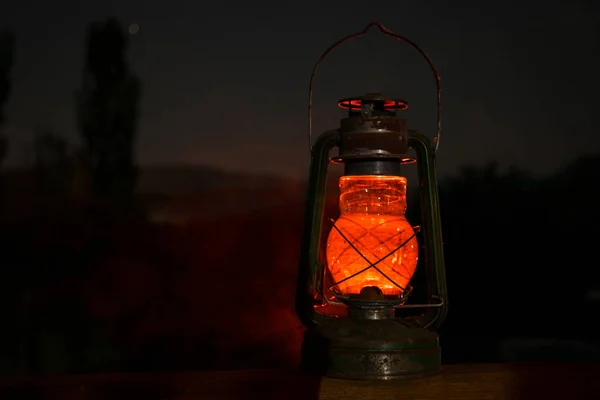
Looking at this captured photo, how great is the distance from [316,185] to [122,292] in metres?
0.52

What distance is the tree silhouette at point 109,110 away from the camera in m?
1.60

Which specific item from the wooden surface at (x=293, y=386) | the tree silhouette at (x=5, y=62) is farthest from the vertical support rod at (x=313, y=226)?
the tree silhouette at (x=5, y=62)

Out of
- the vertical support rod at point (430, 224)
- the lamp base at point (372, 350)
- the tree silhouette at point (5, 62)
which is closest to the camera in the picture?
the lamp base at point (372, 350)

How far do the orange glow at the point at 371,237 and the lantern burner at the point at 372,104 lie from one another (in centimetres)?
11

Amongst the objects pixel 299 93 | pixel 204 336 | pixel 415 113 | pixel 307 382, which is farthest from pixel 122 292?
pixel 415 113

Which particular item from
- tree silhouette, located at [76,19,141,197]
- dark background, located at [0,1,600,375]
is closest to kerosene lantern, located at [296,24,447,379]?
dark background, located at [0,1,600,375]

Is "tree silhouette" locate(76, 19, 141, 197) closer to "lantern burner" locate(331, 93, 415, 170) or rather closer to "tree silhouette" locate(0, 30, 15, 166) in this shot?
"tree silhouette" locate(0, 30, 15, 166)

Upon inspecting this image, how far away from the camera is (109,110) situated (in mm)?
1611

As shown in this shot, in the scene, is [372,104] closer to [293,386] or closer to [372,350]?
[372,350]

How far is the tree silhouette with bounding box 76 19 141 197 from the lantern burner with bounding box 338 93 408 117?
489mm

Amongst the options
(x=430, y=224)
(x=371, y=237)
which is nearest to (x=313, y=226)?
(x=371, y=237)

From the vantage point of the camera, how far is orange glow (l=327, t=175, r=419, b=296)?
134 cm

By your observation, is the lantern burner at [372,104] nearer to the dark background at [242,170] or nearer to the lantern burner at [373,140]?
the lantern burner at [373,140]

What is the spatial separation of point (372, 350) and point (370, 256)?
0.55 feet
